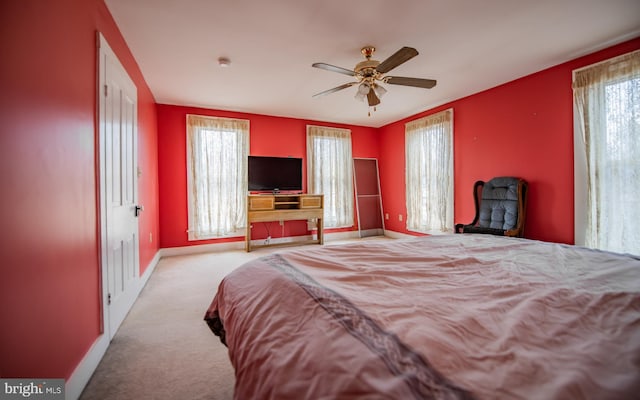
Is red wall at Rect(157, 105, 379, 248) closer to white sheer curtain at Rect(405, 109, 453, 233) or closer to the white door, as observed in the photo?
the white door

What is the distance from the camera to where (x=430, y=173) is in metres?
4.73

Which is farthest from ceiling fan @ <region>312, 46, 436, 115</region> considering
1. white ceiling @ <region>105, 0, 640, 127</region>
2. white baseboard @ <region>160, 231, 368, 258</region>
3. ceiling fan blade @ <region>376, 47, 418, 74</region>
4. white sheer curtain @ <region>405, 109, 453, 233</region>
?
white baseboard @ <region>160, 231, 368, 258</region>

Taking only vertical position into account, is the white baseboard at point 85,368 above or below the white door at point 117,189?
below

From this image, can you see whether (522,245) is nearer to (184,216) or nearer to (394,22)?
(394,22)

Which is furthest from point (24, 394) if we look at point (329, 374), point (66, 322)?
point (329, 374)

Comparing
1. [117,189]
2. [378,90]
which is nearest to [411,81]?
[378,90]

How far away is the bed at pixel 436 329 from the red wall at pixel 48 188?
0.74 m

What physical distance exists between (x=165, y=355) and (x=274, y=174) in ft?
11.4

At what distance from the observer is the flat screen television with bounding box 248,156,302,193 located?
4738 millimetres

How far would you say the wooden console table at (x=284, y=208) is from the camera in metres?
4.57

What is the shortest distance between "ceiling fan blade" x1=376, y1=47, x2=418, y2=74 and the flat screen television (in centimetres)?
278

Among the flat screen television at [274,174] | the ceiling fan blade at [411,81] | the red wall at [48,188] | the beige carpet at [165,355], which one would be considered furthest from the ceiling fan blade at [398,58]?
the flat screen television at [274,174]

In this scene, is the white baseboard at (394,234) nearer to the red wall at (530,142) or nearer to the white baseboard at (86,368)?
the red wall at (530,142)

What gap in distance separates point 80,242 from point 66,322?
43 cm
